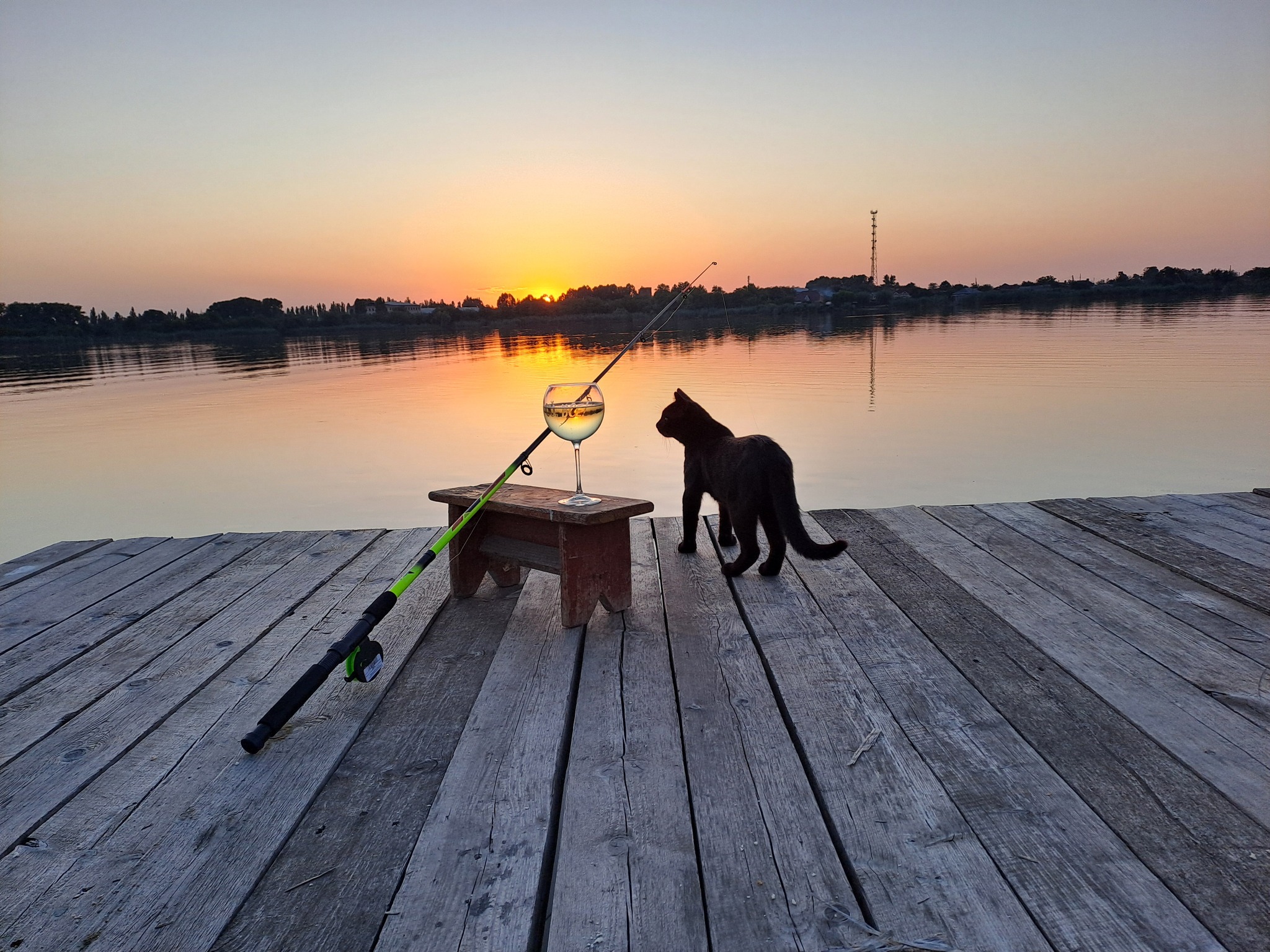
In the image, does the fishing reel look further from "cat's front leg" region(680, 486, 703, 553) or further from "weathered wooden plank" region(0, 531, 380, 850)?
"cat's front leg" region(680, 486, 703, 553)

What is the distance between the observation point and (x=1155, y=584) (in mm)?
3082

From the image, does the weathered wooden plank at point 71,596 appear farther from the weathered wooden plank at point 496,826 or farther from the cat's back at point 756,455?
the cat's back at point 756,455

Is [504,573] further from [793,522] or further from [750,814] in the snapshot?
[750,814]

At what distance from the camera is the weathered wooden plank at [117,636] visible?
2.30 meters

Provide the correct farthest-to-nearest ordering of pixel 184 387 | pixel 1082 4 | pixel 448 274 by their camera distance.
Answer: pixel 448 274, pixel 184 387, pixel 1082 4

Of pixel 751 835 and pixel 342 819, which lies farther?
pixel 342 819

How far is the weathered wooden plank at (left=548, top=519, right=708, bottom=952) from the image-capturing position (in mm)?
1330

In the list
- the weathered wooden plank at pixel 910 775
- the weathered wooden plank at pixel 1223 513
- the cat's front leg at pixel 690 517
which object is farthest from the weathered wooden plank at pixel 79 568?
the weathered wooden plank at pixel 1223 513

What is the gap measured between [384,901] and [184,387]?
17811 mm

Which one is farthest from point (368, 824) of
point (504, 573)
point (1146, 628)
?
point (1146, 628)

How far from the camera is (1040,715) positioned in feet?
6.72

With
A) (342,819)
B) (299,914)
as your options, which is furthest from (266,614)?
(299,914)

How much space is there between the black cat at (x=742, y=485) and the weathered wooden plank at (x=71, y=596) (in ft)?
9.08

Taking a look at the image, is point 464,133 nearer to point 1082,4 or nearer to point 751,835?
point 1082,4
